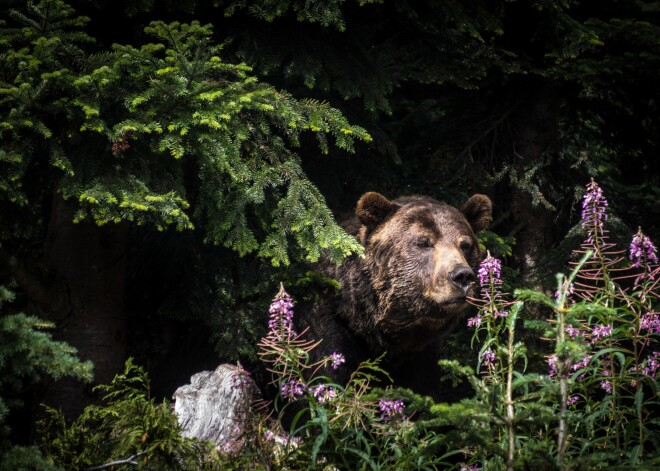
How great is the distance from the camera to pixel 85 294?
18.1 feet

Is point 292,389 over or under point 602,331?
under

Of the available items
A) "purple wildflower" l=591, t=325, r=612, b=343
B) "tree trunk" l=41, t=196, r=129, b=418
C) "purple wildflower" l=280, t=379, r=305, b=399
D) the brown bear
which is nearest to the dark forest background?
"tree trunk" l=41, t=196, r=129, b=418

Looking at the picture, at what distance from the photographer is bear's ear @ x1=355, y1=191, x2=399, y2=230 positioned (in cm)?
564

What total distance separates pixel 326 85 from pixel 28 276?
2676 mm

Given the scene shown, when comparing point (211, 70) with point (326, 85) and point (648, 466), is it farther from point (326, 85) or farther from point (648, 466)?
point (648, 466)

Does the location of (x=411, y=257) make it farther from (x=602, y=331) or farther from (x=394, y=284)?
(x=602, y=331)

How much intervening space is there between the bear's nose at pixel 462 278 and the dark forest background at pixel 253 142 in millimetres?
888

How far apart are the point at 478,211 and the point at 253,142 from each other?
6.86 ft

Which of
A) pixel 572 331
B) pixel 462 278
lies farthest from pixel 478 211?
pixel 572 331

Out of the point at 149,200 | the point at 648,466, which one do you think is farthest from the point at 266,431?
the point at 648,466

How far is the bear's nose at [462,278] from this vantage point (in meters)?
4.95

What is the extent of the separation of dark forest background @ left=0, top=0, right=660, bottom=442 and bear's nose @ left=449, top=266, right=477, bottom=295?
89 centimetres

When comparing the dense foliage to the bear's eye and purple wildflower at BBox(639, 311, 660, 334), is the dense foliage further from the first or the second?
the bear's eye

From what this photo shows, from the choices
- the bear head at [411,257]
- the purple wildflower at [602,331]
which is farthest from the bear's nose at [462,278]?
the purple wildflower at [602,331]
